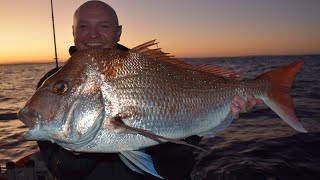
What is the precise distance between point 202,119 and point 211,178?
6.04 m

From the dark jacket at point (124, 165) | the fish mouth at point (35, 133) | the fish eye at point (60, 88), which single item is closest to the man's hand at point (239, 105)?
the dark jacket at point (124, 165)

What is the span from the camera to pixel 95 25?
3.91 m

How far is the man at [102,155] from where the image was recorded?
10.5ft

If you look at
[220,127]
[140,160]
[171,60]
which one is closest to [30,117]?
[140,160]

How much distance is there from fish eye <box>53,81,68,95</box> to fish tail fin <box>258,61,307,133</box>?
2.01m

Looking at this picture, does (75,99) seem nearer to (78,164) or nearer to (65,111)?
(65,111)

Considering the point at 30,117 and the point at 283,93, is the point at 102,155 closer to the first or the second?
the point at 30,117

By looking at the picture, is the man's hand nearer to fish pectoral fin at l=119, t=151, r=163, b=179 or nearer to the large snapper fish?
the large snapper fish

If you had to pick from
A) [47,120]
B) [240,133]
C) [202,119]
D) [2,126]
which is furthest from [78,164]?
[2,126]

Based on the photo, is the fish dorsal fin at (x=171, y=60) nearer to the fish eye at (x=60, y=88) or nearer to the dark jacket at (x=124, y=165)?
the fish eye at (x=60, y=88)

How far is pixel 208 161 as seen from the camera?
940 cm

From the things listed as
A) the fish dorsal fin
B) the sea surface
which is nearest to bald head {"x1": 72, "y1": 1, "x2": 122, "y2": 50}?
the fish dorsal fin

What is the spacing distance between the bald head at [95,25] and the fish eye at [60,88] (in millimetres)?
1589

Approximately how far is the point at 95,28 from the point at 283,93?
7.67 ft
